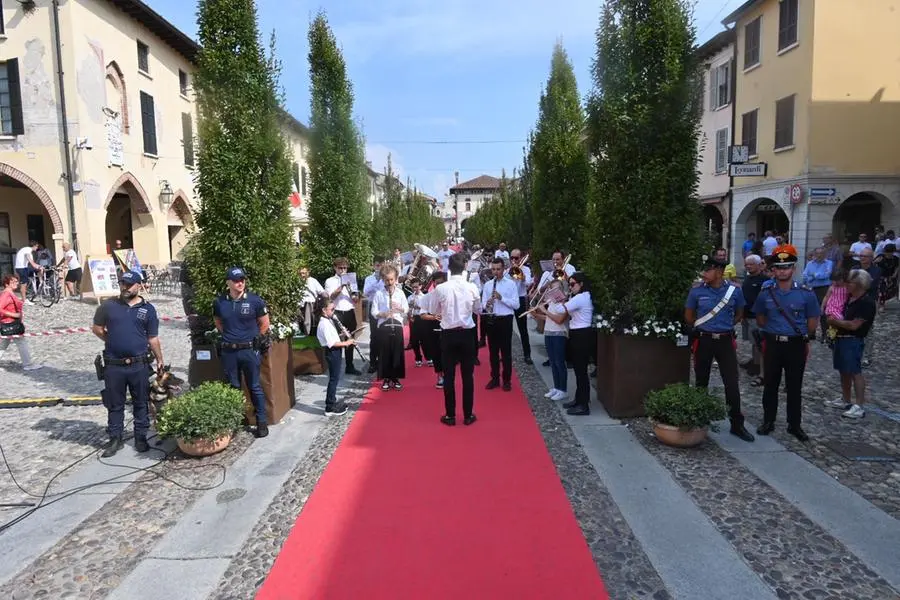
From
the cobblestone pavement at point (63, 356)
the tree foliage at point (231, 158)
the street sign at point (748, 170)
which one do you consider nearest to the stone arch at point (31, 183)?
the cobblestone pavement at point (63, 356)

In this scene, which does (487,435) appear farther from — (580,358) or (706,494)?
(706,494)

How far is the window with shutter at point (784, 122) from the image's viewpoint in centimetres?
1908

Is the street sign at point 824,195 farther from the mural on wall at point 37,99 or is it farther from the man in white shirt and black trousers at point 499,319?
the mural on wall at point 37,99

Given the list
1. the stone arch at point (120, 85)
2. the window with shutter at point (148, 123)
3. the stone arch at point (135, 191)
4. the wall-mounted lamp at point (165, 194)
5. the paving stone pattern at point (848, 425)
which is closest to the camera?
the paving stone pattern at point (848, 425)

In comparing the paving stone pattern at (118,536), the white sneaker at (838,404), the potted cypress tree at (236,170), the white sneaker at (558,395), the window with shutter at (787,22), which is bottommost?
the paving stone pattern at (118,536)

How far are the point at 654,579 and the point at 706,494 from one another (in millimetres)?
1390

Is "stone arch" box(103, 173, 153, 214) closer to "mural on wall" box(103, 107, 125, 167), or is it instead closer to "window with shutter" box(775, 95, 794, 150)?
"mural on wall" box(103, 107, 125, 167)

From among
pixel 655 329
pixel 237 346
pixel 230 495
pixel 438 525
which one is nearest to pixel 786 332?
pixel 655 329

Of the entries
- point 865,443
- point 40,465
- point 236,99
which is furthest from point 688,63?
point 40,465

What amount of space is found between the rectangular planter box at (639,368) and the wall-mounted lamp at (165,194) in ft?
66.6

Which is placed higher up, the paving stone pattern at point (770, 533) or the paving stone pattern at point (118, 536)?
the paving stone pattern at point (770, 533)

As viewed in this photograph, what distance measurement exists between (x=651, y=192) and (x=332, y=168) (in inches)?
319

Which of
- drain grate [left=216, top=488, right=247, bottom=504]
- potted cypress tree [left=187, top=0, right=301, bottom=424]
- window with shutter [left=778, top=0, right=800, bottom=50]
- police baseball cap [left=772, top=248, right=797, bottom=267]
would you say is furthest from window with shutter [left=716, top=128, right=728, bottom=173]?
drain grate [left=216, top=488, right=247, bottom=504]

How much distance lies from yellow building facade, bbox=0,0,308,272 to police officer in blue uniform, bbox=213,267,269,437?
1005cm
